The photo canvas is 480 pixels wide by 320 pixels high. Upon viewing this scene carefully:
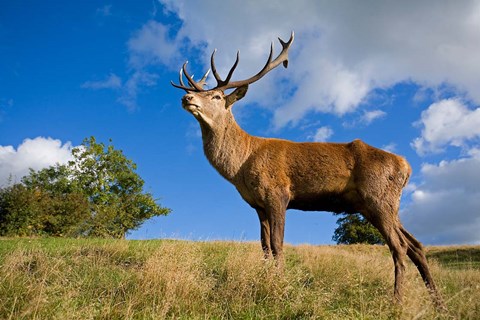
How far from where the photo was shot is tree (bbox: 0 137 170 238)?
27859 millimetres

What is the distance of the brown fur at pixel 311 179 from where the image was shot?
691 centimetres

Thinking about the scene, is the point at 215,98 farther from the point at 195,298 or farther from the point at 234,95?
the point at 195,298

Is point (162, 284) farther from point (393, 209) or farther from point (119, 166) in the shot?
point (119, 166)

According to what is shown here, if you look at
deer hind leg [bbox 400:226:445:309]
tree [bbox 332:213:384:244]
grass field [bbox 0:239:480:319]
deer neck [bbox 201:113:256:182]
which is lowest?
grass field [bbox 0:239:480:319]

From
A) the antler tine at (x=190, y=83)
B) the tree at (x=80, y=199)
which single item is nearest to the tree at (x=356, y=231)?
the tree at (x=80, y=199)

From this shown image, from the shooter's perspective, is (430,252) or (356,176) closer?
(356,176)

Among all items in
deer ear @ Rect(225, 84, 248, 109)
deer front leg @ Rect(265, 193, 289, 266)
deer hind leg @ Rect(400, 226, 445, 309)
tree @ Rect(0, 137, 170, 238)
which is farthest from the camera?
tree @ Rect(0, 137, 170, 238)

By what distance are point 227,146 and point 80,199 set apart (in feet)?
83.8

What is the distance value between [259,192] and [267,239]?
35.0 inches

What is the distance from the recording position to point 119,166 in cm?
3631

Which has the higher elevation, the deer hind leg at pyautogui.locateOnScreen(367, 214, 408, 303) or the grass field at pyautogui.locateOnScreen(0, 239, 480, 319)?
the deer hind leg at pyautogui.locateOnScreen(367, 214, 408, 303)

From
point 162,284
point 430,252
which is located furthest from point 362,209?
point 430,252

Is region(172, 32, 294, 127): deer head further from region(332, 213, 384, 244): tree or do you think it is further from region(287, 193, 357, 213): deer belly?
region(332, 213, 384, 244): tree

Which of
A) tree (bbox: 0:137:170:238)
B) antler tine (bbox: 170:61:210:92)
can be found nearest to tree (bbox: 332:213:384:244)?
tree (bbox: 0:137:170:238)
